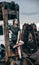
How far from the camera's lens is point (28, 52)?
211 cm

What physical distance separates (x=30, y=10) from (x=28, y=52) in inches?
19.1

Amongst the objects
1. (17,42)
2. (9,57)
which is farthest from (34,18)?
(9,57)

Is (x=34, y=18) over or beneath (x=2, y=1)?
beneath

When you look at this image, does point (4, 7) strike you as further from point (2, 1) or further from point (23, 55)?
point (23, 55)

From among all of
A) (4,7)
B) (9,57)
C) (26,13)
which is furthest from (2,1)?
(9,57)

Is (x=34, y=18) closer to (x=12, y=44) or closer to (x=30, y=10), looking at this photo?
(x=30, y=10)

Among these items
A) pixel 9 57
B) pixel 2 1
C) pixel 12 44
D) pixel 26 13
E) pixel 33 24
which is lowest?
pixel 9 57

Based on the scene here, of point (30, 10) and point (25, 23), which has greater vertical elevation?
point (30, 10)

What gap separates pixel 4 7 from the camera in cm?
204

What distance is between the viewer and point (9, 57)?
6.81ft

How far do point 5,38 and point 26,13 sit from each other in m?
0.37

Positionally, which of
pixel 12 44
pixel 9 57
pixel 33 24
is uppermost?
pixel 33 24

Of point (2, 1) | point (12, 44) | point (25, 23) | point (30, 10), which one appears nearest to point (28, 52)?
point (12, 44)

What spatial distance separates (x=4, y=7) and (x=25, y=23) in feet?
0.98
